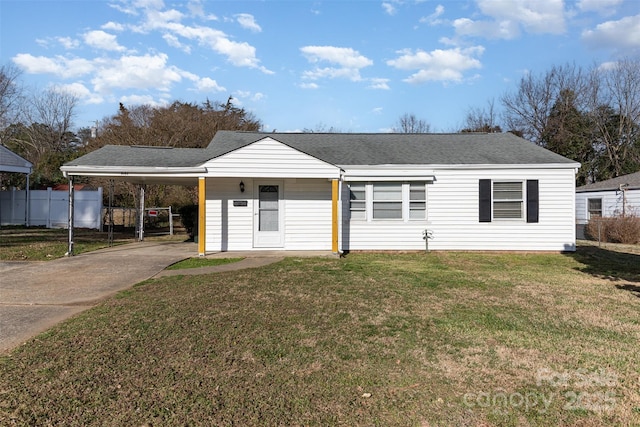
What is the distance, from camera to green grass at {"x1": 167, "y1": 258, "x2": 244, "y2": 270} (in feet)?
30.7

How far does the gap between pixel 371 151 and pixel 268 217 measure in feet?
13.5

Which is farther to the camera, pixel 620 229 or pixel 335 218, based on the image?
pixel 620 229

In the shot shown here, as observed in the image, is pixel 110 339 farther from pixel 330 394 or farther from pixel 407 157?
pixel 407 157

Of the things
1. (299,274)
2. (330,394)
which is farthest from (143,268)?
(330,394)

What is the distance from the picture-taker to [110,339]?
4.50 m

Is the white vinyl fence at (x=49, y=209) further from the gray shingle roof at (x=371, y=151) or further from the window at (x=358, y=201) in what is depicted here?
the window at (x=358, y=201)

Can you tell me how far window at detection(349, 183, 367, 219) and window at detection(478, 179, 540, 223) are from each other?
3560 millimetres

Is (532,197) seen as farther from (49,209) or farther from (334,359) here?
(49,209)

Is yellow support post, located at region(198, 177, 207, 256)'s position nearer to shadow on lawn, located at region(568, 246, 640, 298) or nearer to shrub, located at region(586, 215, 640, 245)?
shadow on lawn, located at region(568, 246, 640, 298)

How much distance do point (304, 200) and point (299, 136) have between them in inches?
157

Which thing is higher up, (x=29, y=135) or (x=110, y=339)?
(x=29, y=135)

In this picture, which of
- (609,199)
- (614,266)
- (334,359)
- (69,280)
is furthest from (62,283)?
(609,199)

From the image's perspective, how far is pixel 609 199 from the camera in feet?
67.4

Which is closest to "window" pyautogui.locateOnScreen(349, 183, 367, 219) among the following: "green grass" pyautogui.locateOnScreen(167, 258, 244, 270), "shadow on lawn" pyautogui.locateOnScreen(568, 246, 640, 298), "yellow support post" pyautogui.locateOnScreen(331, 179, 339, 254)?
"yellow support post" pyautogui.locateOnScreen(331, 179, 339, 254)
